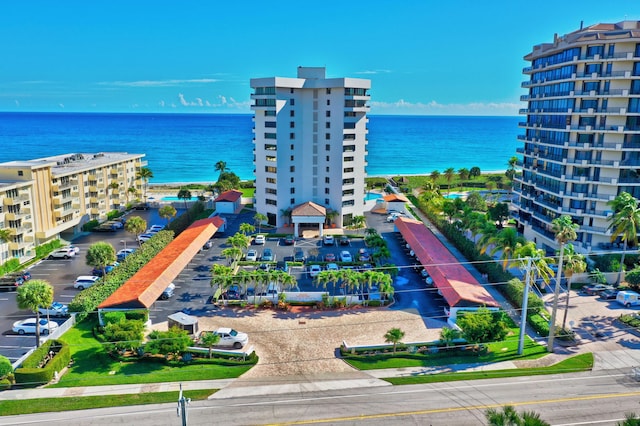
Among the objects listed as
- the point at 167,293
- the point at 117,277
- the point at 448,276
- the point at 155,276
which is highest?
the point at 448,276

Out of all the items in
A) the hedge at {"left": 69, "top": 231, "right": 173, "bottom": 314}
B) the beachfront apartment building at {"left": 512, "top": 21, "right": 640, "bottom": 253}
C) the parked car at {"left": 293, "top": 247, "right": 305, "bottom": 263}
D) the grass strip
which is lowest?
the grass strip

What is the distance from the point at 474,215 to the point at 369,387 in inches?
1430

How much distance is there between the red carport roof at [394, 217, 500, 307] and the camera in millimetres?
42906

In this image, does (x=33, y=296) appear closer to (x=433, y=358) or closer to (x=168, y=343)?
(x=168, y=343)

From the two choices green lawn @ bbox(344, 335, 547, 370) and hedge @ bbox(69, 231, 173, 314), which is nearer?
green lawn @ bbox(344, 335, 547, 370)

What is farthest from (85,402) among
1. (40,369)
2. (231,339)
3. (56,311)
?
(56,311)

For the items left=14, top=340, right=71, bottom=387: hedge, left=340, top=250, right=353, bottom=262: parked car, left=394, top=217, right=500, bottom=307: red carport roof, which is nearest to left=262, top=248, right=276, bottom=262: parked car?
left=340, top=250, right=353, bottom=262: parked car

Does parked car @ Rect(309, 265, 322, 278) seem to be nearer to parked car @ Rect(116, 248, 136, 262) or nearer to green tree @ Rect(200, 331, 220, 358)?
green tree @ Rect(200, 331, 220, 358)

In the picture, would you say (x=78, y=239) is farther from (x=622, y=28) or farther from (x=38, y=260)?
(x=622, y=28)

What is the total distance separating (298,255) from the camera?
63.5m

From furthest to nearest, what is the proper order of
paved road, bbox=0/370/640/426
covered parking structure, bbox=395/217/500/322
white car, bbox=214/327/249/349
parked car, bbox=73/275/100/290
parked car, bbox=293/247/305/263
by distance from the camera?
parked car, bbox=293/247/305/263 < parked car, bbox=73/275/100/290 < covered parking structure, bbox=395/217/500/322 < white car, bbox=214/327/249/349 < paved road, bbox=0/370/640/426

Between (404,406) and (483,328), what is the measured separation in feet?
33.4

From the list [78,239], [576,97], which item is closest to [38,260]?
[78,239]

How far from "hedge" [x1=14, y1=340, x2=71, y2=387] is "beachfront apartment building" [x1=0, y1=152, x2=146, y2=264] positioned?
25827mm
